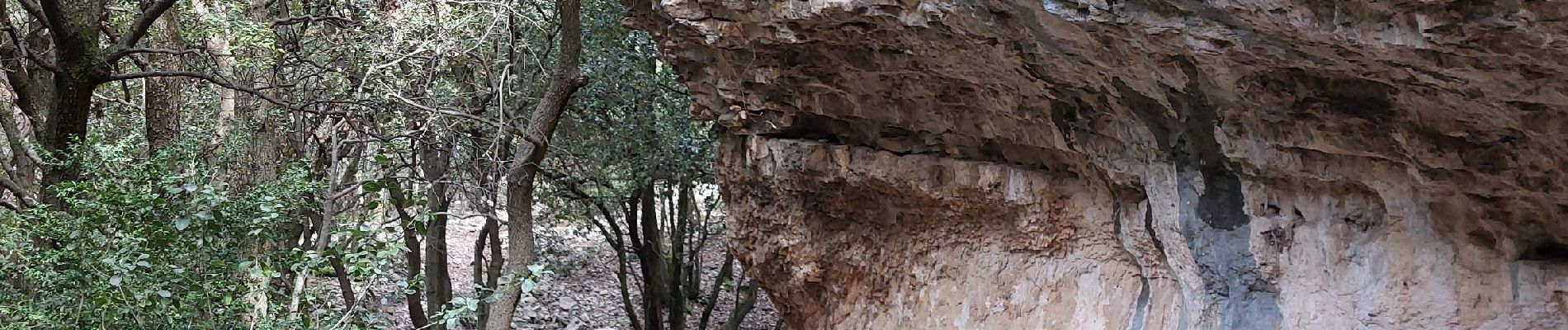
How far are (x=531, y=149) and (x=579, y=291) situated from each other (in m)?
6.09

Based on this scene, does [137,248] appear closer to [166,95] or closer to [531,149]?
[531,149]

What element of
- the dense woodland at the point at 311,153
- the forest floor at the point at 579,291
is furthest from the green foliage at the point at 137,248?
the forest floor at the point at 579,291

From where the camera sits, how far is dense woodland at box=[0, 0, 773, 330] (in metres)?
3.68

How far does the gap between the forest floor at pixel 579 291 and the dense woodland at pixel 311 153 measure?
151 millimetres

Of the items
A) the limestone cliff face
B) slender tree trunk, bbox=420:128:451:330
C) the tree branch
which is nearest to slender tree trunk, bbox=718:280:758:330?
slender tree trunk, bbox=420:128:451:330

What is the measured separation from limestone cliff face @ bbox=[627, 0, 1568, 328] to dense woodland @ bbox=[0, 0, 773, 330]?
1.38m

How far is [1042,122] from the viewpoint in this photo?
14.1ft

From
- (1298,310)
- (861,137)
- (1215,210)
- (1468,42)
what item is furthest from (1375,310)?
(861,137)

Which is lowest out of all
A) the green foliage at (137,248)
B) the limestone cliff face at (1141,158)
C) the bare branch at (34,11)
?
the green foliage at (137,248)

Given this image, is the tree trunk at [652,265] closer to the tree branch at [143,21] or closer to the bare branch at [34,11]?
Result: the tree branch at [143,21]

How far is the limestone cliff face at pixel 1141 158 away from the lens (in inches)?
114

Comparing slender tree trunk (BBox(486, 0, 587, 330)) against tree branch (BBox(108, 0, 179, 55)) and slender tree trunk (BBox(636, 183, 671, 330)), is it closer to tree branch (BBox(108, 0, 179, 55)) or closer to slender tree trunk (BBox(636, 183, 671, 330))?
tree branch (BBox(108, 0, 179, 55))

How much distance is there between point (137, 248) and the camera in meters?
3.59

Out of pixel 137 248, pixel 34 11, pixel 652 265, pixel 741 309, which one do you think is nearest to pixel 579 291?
pixel 652 265
